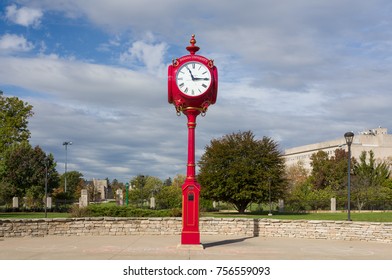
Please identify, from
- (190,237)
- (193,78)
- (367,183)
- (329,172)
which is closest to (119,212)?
(190,237)

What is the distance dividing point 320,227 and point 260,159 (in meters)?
26.5

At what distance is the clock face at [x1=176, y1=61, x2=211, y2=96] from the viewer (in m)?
14.9

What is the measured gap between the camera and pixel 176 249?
1459 cm

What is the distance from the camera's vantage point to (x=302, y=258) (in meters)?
12.9

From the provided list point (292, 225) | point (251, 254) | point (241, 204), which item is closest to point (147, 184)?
point (241, 204)

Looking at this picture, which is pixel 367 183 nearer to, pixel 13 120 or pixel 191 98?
pixel 13 120

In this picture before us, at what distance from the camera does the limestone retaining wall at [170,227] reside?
18.6 m

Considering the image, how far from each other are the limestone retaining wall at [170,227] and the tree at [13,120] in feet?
129

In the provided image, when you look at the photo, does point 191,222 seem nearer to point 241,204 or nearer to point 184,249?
point 184,249

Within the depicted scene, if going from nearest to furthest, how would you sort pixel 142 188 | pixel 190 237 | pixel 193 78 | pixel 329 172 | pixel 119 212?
pixel 190 237, pixel 193 78, pixel 119 212, pixel 142 188, pixel 329 172

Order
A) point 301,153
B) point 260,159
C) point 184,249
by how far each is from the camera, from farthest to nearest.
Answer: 1. point 301,153
2. point 260,159
3. point 184,249

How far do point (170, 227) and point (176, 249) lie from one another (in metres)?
5.14

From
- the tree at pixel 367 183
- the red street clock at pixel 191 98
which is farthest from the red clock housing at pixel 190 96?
the tree at pixel 367 183

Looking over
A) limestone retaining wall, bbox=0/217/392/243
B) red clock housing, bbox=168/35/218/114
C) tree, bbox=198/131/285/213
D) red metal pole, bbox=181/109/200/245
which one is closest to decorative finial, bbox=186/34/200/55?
red clock housing, bbox=168/35/218/114
